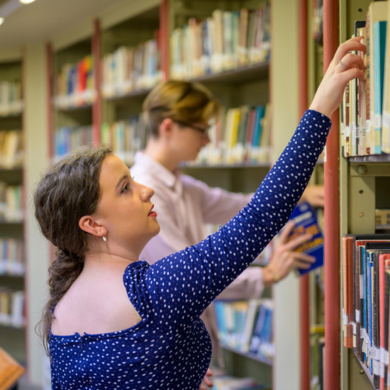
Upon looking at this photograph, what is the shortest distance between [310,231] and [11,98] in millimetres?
3701

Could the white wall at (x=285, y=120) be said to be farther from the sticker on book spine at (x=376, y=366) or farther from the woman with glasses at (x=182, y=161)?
the sticker on book spine at (x=376, y=366)

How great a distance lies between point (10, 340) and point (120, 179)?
170 inches

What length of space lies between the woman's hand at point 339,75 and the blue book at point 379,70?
82mm

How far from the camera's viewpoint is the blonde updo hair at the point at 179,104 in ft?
6.75

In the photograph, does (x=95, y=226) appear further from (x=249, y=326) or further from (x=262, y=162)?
(x=249, y=326)

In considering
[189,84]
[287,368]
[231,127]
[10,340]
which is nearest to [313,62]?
[189,84]

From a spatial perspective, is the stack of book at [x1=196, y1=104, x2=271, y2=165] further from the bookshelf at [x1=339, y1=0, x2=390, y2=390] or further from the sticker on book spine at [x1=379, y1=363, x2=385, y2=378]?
the sticker on book spine at [x1=379, y1=363, x2=385, y2=378]

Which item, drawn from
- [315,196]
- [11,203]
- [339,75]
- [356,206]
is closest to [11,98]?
[11,203]

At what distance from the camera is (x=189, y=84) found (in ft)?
6.91

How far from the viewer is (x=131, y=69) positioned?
3.63m

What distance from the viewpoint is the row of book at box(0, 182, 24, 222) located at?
15.4ft

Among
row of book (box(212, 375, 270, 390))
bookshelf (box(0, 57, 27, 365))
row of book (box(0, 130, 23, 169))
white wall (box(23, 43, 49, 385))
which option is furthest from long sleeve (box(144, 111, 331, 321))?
row of book (box(0, 130, 23, 169))

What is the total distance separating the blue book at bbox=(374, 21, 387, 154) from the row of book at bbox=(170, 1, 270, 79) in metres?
1.69

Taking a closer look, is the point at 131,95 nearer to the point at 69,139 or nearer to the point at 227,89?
the point at 227,89
